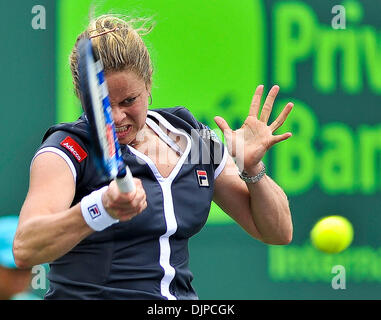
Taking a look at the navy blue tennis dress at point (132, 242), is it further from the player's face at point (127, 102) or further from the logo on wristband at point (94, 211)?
the logo on wristband at point (94, 211)

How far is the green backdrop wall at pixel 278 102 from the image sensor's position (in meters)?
4.70

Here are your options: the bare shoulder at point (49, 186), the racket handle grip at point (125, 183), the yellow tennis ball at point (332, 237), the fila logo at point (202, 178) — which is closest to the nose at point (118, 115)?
the bare shoulder at point (49, 186)

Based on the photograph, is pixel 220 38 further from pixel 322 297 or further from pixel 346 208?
pixel 322 297

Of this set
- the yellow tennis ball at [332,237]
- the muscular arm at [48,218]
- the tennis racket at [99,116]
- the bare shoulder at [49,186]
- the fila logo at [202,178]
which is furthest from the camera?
the yellow tennis ball at [332,237]

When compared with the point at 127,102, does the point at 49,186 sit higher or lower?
lower

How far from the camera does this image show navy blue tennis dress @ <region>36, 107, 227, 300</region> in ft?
8.55

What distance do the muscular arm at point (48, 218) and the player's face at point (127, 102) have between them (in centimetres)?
22

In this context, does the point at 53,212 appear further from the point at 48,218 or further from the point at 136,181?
the point at 136,181

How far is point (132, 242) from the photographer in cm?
263

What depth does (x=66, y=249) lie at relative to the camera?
2.40 meters

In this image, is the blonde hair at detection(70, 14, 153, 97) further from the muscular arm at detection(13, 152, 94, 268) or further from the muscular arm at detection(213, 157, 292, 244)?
the muscular arm at detection(213, 157, 292, 244)

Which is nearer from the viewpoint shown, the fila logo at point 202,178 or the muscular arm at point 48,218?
the muscular arm at point 48,218

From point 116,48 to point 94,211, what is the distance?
Answer: 1.80ft

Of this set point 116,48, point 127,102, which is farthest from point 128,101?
point 116,48
